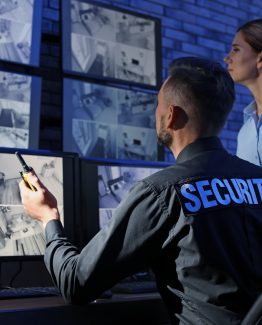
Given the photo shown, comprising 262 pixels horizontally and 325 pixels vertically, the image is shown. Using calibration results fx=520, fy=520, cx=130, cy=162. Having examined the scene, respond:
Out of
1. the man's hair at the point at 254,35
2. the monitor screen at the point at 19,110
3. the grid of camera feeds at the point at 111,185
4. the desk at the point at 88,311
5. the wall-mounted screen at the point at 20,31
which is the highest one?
the wall-mounted screen at the point at 20,31

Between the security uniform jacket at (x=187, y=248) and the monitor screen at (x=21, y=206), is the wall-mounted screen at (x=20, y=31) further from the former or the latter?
the security uniform jacket at (x=187, y=248)

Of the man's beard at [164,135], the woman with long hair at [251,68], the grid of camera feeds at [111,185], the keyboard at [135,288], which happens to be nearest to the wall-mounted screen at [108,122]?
the grid of camera feeds at [111,185]

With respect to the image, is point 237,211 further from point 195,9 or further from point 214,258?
point 195,9

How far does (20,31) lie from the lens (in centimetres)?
235

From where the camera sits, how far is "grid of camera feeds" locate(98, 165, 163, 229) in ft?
6.06

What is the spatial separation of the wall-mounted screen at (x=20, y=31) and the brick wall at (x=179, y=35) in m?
0.15

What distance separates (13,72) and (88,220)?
2.92 feet

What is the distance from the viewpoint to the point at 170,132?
1.30 meters

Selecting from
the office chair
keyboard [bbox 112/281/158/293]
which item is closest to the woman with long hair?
keyboard [bbox 112/281/158/293]

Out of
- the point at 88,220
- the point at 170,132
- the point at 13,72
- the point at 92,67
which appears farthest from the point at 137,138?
the point at 170,132

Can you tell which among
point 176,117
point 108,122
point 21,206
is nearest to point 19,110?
point 108,122

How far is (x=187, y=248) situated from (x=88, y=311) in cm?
31

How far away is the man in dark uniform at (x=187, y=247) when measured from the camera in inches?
43.8

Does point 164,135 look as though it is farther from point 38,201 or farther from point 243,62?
point 243,62
